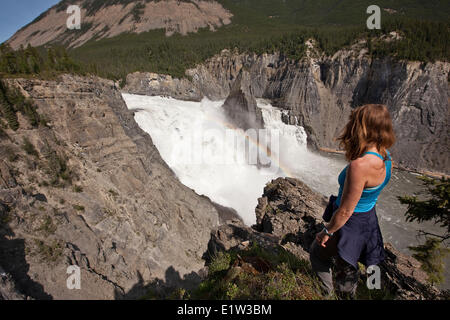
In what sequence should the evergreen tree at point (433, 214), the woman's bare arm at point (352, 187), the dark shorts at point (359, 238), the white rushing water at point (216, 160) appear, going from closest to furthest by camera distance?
→ the woman's bare arm at point (352, 187) < the dark shorts at point (359, 238) < the evergreen tree at point (433, 214) < the white rushing water at point (216, 160)

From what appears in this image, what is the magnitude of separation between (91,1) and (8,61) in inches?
8276

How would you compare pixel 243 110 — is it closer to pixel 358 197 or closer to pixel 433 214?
pixel 433 214

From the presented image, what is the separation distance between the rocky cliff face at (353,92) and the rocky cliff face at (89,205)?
32262mm

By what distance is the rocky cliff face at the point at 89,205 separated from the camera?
7625mm

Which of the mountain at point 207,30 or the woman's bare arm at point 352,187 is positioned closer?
the woman's bare arm at point 352,187

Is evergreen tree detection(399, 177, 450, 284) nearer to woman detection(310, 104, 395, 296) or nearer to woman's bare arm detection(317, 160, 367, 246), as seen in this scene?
woman detection(310, 104, 395, 296)

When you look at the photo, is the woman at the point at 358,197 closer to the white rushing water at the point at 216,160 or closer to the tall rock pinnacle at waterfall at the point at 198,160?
the tall rock pinnacle at waterfall at the point at 198,160

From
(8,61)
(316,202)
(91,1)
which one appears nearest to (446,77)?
(316,202)

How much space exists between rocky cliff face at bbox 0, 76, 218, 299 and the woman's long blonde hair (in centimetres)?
909

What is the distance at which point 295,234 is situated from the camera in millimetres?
10000

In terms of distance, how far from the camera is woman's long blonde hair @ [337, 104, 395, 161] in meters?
2.09

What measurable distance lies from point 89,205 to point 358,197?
12.5m

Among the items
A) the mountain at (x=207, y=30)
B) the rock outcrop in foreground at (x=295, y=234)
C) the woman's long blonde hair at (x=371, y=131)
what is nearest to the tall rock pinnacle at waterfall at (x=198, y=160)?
the rock outcrop in foreground at (x=295, y=234)

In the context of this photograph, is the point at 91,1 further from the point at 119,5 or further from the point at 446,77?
the point at 446,77
